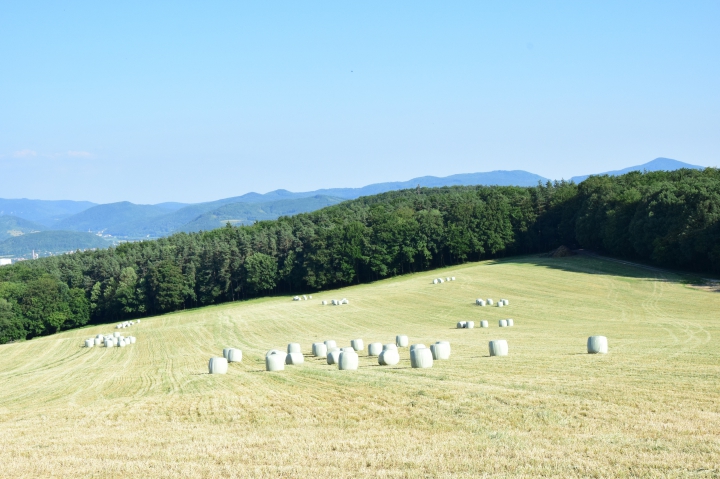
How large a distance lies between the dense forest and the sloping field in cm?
5714

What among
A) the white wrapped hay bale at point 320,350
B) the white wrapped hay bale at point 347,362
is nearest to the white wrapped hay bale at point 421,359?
the white wrapped hay bale at point 347,362

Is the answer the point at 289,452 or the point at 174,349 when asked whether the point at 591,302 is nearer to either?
the point at 174,349

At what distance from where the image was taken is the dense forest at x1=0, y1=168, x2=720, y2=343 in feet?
308

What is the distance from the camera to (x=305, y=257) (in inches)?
3976

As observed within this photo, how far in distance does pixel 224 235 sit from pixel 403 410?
10437cm

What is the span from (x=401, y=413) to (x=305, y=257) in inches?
3337

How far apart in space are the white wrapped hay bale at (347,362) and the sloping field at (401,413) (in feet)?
1.29

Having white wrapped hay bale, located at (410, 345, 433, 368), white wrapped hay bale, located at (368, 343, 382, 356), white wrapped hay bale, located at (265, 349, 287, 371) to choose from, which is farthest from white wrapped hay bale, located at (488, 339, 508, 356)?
white wrapped hay bale, located at (265, 349, 287, 371)

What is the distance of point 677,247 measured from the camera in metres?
71.4

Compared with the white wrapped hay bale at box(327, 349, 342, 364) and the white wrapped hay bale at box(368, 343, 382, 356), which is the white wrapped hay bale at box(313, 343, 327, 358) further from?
the white wrapped hay bale at box(327, 349, 342, 364)

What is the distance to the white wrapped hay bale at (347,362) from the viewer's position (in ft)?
85.3

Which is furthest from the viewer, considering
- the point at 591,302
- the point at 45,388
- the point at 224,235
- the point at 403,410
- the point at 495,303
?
the point at 224,235

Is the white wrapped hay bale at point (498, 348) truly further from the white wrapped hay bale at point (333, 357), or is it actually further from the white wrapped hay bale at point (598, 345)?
the white wrapped hay bale at point (333, 357)

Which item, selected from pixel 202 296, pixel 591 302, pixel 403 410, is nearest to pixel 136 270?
pixel 202 296
